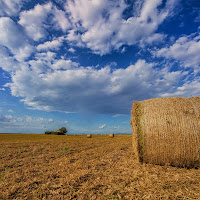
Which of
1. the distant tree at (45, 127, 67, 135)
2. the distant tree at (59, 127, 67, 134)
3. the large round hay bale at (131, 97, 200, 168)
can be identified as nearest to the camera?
the large round hay bale at (131, 97, 200, 168)

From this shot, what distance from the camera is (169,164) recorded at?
596 cm

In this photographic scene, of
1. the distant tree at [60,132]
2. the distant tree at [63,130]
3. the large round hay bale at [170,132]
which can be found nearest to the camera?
the large round hay bale at [170,132]

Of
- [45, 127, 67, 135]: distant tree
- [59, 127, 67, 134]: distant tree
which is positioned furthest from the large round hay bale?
[59, 127, 67, 134]: distant tree

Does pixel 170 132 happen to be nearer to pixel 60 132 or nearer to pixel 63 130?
pixel 60 132

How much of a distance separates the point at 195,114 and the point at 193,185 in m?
3.03

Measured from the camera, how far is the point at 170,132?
5.88 meters

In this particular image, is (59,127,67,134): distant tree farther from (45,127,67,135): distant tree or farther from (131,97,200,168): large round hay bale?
(131,97,200,168): large round hay bale

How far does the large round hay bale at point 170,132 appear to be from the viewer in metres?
5.69

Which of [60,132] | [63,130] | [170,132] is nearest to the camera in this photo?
[170,132]

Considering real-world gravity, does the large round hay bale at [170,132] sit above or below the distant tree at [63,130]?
below

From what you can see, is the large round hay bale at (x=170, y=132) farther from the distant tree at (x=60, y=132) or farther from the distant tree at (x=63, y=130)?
the distant tree at (x=63, y=130)

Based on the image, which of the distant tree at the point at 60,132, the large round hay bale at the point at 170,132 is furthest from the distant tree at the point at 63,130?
the large round hay bale at the point at 170,132

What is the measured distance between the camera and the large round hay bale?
5691mm

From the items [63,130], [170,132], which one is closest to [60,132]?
[63,130]
